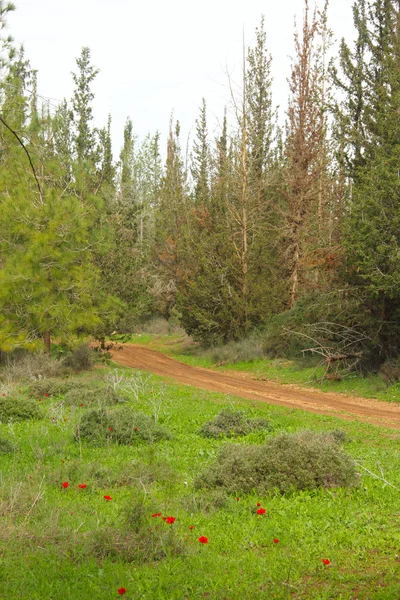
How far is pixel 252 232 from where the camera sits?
28.1 meters

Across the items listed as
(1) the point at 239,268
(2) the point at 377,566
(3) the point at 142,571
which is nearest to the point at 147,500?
(3) the point at 142,571

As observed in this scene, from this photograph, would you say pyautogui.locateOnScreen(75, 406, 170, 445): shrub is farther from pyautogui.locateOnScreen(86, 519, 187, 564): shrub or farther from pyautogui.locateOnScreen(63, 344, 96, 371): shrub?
pyautogui.locateOnScreen(63, 344, 96, 371): shrub

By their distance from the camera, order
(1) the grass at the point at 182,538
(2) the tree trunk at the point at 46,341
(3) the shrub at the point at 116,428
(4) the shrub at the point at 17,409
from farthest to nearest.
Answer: (2) the tree trunk at the point at 46,341 → (4) the shrub at the point at 17,409 → (3) the shrub at the point at 116,428 → (1) the grass at the point at 182,538

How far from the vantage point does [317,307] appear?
20844 mm

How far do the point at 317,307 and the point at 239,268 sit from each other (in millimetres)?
6673

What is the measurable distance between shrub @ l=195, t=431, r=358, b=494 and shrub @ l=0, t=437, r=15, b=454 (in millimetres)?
3257

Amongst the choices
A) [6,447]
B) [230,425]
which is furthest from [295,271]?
[6,447]

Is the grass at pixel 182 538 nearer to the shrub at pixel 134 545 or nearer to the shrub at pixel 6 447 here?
the shrub at pixel 134 545

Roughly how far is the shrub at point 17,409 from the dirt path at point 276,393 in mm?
6246

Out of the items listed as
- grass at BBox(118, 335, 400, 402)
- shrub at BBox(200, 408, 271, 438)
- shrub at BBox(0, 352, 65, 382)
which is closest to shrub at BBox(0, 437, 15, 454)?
shrub at BBox(200, 408, 271, 438)

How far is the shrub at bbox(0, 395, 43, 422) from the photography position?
11.7 meters

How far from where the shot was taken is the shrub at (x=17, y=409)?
462 inches

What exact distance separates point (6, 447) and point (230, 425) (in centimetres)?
372

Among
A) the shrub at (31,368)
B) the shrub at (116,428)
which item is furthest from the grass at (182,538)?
the shrub at (31,368)
